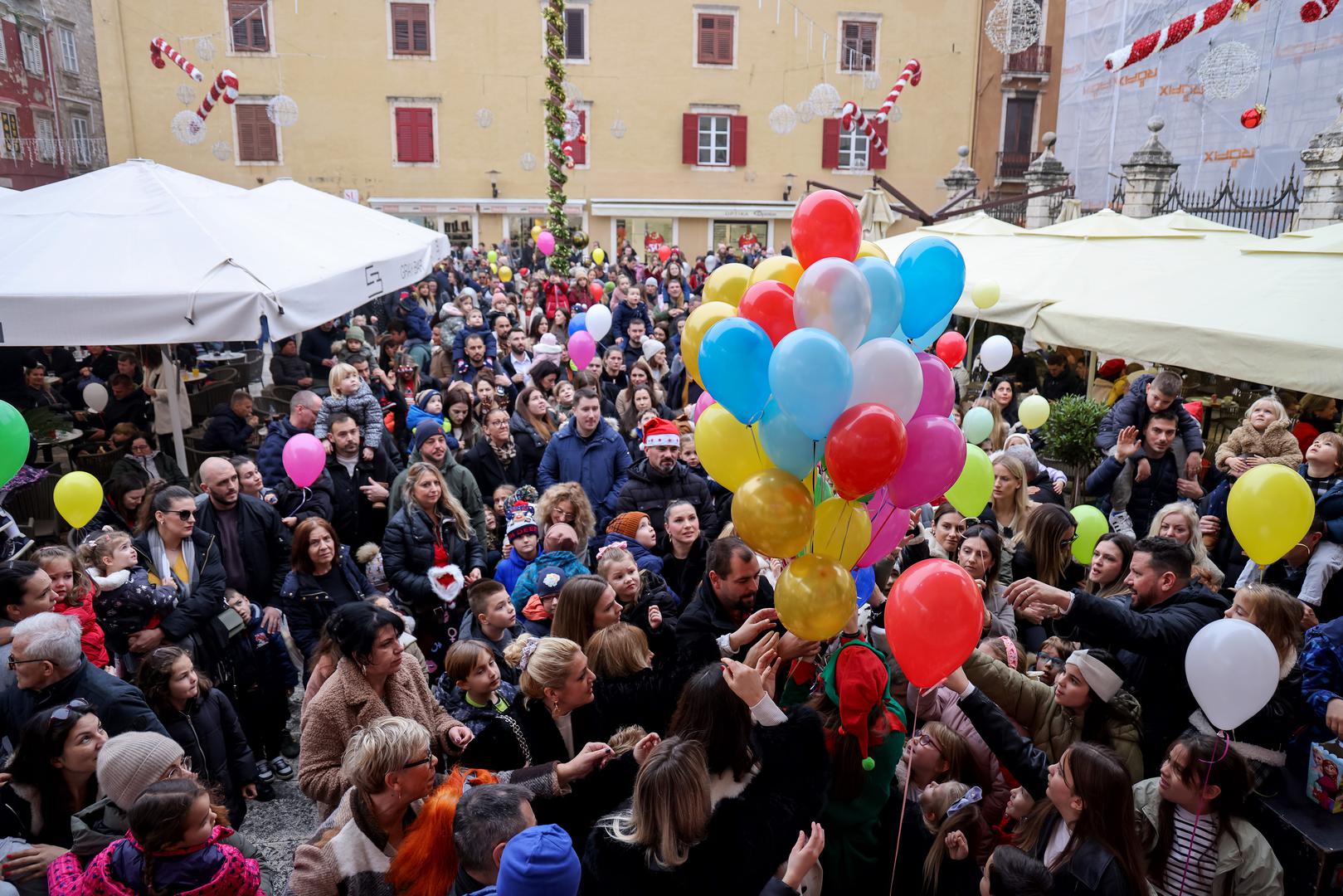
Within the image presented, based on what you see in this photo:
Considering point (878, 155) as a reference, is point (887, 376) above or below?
below

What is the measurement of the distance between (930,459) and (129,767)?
256 centimetres

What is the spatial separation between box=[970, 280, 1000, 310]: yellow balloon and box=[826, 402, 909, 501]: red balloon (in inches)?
213

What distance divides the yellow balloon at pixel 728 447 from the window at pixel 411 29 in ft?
88.9

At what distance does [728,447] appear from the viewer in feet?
10.6

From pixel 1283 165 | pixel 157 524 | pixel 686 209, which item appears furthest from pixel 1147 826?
pixel 686 209

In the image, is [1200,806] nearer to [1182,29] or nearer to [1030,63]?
[1182,29]

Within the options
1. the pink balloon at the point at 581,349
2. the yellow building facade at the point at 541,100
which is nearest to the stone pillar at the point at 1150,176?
the pink balloon at the point at 581,349

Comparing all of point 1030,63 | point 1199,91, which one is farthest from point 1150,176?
point 1030,63

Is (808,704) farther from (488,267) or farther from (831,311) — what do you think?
(488,267)

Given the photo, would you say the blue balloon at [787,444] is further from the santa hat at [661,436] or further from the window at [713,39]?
the window at [713,39]

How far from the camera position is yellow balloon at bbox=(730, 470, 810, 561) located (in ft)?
8.96

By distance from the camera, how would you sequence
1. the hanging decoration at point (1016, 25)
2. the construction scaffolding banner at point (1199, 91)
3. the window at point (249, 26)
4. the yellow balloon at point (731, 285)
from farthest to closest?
the window at point (249, 26), the construction scaffolding banner at point (1199, 91), the hanging decoration at point (1016, 25), the yellow balloon at point (731, 285)

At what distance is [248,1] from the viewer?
25.6m

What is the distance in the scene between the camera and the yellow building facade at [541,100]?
84.8 feet
